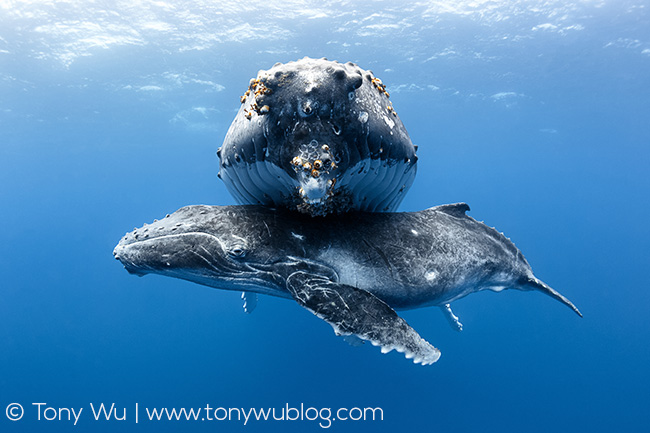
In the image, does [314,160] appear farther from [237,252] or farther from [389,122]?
[237,252]

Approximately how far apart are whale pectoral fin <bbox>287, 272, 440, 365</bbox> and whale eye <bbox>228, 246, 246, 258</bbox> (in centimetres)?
90

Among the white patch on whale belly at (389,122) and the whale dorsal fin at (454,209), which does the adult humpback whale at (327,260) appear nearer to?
the whale dorsal fin at (454,209)

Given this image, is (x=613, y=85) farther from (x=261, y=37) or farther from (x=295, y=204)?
(x=295, y=204)

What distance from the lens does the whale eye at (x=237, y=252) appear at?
4.87 m

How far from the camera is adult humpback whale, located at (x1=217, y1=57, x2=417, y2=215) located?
13.1 ft

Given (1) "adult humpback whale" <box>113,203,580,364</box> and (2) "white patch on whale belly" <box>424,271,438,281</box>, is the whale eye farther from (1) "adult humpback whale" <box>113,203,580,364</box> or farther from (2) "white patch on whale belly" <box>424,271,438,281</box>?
(2) "white patch on whale belly" <box>424,271,438,281</box>

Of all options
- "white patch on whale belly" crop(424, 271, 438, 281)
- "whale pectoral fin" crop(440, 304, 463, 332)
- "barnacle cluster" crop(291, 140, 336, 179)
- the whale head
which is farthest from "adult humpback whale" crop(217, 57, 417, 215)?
"whale pectoral fin" crop(440, 304, 463, 332)

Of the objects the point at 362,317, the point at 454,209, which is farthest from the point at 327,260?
the point at 454,209

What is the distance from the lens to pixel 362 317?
4297 mm

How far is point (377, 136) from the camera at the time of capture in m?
4.54

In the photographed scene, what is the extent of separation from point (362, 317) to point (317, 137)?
2188mm

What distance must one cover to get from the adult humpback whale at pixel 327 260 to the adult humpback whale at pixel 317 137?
529 millimetres

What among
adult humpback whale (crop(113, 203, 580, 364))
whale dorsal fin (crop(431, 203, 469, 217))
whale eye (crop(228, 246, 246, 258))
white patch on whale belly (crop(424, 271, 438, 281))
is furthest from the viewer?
whale dorsal fin (crop(431, 203, 469, 217))

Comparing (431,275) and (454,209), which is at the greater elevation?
(454,209)
